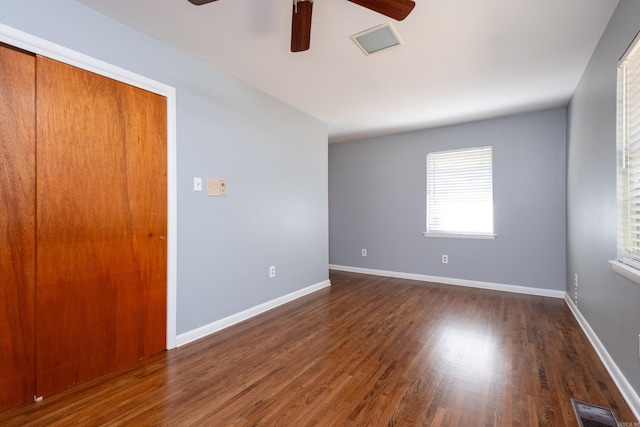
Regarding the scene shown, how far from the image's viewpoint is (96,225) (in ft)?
6.36

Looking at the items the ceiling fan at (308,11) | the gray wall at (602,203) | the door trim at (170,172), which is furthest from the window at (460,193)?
the door trim at (170,172)

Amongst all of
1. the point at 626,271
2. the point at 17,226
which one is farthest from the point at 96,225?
the point at 626,271

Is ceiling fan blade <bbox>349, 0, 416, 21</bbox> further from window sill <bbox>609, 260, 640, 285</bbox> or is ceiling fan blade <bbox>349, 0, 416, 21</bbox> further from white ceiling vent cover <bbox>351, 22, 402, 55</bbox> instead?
window sill <bbox>609, 260, 640, 285</bbox>

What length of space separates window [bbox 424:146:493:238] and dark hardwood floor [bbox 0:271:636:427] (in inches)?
60.1

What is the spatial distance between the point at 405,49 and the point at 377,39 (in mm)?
292

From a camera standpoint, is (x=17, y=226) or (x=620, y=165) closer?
(x=17, y=226)

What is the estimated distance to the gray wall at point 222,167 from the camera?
1.93m

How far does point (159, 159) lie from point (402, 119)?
321cm

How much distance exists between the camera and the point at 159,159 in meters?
2.27

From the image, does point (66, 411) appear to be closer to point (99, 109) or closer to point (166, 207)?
point (166, 207)

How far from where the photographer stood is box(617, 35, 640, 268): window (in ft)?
5.54

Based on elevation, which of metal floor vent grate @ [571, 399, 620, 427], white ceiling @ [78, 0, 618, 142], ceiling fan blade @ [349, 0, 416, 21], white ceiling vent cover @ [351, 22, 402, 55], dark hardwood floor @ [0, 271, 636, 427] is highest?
white ceiling @ [78, 0, 618, 142]

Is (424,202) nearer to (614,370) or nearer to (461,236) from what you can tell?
(461,236)

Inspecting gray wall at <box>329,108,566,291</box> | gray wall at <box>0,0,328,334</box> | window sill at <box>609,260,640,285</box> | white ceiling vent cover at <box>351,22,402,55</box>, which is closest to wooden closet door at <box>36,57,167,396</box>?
gray wall at <box>0,0,328,334</box>
